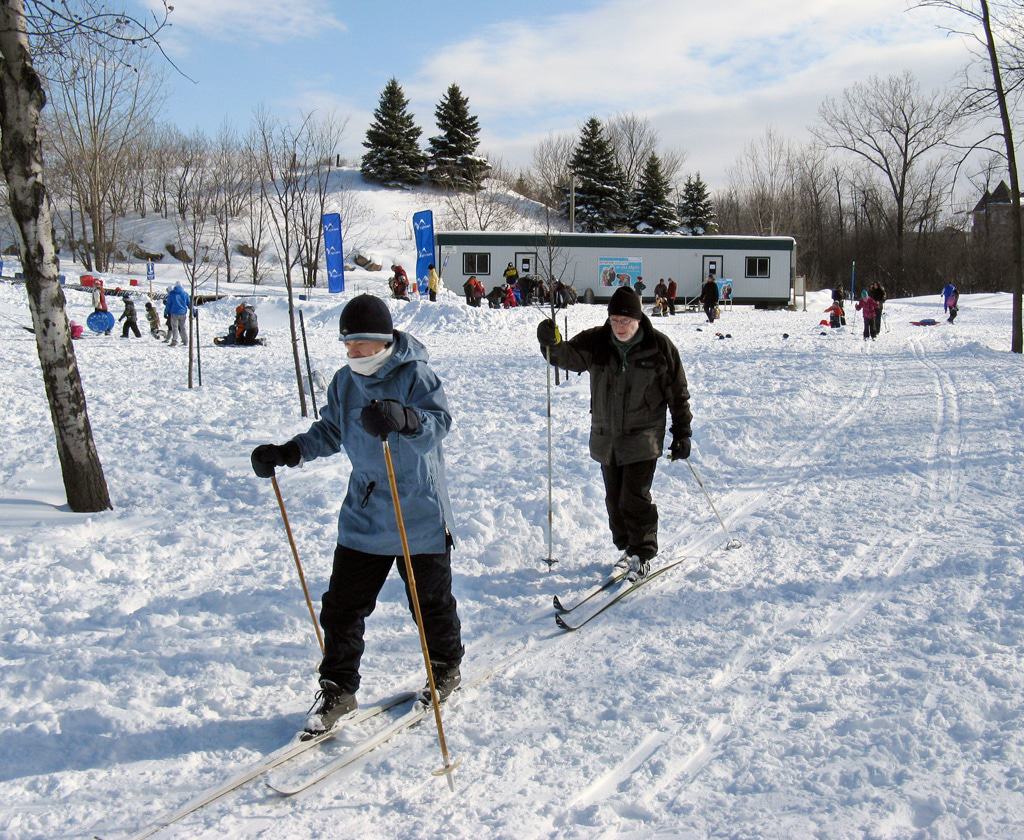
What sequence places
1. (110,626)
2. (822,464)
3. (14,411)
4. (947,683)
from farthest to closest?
(14,411), (822,464), (110,626), (947,683)

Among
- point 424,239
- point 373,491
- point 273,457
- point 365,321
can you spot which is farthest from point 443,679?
point 424,239

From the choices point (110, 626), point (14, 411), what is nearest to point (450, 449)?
point (110, 626)

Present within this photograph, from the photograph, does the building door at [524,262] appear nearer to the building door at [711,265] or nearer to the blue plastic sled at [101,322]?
the building door at [711,265]

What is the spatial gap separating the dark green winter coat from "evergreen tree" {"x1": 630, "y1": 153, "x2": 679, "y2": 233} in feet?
182

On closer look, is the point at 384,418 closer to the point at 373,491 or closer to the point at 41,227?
the point at 373,491

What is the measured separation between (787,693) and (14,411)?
10208 millimetres

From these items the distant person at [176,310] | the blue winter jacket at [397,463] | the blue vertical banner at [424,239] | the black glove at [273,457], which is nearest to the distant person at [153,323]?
the distant person at [176,310]

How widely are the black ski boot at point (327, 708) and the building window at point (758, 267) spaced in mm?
33002

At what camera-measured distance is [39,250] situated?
573cm

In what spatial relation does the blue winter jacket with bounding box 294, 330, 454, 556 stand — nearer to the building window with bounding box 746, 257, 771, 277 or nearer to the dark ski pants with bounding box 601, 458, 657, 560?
the dark ski pants with bounding box 601, 458, 657, 560

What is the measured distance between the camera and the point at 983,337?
869 inches

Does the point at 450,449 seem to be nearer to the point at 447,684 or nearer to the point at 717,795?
the point at 447,684

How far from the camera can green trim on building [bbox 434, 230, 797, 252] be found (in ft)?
105

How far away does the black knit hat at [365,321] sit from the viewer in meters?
3.13
